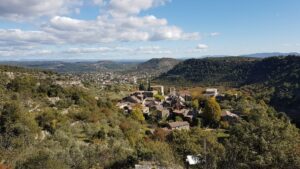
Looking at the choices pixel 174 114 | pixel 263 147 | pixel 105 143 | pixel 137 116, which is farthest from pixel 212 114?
pixel 263 147

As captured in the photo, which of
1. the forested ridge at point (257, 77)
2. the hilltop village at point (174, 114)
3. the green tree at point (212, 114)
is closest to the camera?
the hilltop village at point (174, 114)

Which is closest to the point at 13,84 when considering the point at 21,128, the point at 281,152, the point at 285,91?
the point at 21,128

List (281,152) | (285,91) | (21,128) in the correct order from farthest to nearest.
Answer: (285,91) < (21,128) < (281,152)

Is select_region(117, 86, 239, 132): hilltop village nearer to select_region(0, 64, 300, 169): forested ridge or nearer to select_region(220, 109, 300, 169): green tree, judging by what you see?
select_region(0, 64, 300, 169): forested ridge

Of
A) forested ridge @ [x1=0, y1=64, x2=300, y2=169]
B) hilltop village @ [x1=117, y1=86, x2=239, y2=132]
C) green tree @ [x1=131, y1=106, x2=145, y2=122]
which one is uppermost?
forested ridge @ [x1=0, y1=64, x2=300, y2=169]

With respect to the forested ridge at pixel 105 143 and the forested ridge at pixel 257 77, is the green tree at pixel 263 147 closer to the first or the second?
the forested ridge at pixel 105 143

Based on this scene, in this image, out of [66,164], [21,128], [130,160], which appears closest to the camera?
[66,164]

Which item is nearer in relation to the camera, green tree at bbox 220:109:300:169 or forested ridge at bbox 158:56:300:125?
green tree at bbox 220:109:300:169

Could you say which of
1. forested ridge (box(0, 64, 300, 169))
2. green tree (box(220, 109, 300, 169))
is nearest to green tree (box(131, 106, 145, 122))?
forested ridge (box(0, 64, 300, 169))

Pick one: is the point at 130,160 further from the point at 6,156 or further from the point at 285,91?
the point at 285,91

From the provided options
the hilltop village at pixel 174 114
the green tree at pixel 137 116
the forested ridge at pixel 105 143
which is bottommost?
the hilltop village at pixel 174 114

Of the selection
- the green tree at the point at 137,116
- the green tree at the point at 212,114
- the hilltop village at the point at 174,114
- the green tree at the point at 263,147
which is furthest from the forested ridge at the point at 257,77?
the green tree at the point at 263,147
